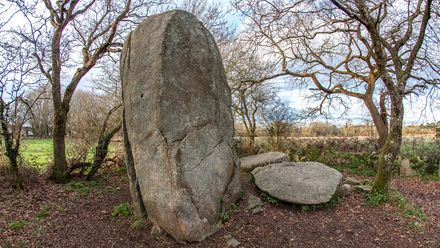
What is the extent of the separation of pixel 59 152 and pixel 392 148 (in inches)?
280

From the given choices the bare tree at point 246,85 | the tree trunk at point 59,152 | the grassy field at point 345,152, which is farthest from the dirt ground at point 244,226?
the bare tree at point 246,85

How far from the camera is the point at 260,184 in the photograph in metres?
6.11

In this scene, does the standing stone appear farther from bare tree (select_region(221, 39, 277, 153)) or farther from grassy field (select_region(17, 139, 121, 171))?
bare tree (select_region(221, 39, 277, 153))

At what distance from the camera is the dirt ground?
4.75 m

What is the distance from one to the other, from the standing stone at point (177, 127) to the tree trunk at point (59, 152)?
3.02 m

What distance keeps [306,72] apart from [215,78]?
→ 23.4 feet

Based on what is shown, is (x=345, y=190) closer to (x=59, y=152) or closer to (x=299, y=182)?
(x=299, y=182)

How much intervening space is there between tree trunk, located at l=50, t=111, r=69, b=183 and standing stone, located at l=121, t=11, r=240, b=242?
119 inches

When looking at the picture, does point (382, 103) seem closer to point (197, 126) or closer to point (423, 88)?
point (423, 88)

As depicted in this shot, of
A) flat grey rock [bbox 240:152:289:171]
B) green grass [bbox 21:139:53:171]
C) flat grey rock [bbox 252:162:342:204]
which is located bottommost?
flat grey rock [bbox 252:162:342:204]

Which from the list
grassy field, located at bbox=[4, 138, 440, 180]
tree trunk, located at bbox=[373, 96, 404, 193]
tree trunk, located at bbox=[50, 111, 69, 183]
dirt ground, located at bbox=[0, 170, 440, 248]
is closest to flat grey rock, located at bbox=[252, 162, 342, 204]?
dirt ground, located at bbox=[0, 170, 440, 248]

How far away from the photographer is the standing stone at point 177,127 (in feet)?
15.4

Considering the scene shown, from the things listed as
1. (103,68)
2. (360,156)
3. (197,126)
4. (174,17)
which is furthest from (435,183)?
(103,68)

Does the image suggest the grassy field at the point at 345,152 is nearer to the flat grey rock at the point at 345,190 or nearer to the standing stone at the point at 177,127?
the flat grey rock at the point at 345,190
